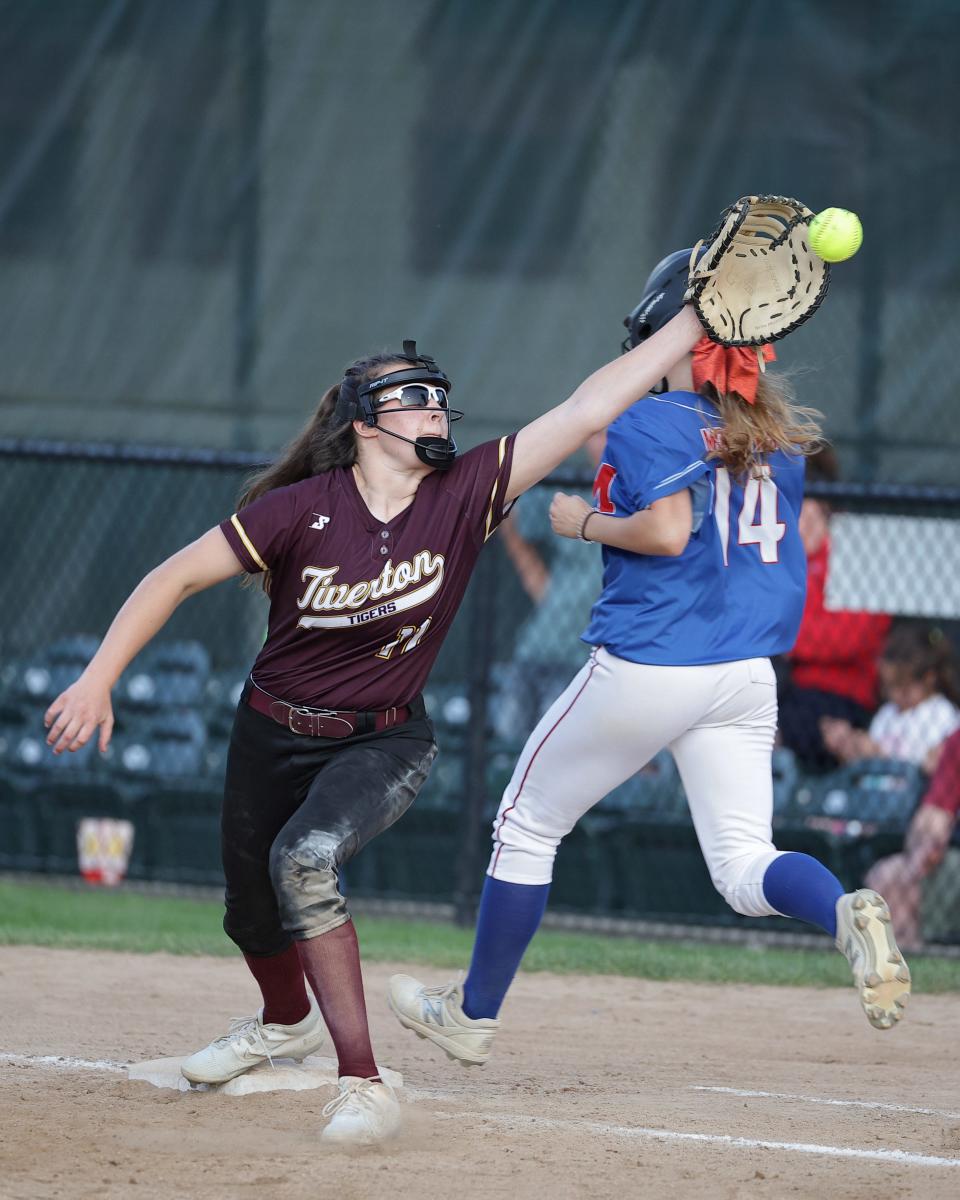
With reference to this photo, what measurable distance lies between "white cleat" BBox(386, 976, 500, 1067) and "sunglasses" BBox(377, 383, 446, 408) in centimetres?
132

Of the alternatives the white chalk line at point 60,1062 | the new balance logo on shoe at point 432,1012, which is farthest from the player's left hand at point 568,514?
the white chalk line at point 60,1062

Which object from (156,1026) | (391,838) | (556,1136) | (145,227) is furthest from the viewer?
(145,227)

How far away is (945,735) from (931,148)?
297 cm

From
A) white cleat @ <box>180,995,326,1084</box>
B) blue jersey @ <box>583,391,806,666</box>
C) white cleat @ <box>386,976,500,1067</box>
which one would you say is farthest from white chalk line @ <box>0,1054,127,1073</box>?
blue jersey @ <box>583,391,806,666</box>

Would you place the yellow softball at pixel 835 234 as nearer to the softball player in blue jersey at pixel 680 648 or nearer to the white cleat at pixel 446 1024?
the softball player in blue jersey at pixel 680 648

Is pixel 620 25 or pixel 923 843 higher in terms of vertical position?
pixel 620 25

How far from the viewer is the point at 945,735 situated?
6.56 meters

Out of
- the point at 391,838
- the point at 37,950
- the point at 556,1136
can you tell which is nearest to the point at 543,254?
the point at 391,838

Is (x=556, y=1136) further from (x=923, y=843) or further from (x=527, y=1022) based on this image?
(x=923, y=843)

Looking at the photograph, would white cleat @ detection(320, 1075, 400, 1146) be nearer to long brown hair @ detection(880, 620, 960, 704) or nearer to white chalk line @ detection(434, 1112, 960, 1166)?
white chalk line @ detection(434, 1112, 960, 1166)

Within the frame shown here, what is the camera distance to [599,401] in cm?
363

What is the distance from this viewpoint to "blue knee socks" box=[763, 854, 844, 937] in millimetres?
3600

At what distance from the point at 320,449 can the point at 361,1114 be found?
4.72 feet

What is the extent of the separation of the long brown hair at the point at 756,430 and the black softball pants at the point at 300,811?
2.93 ft
